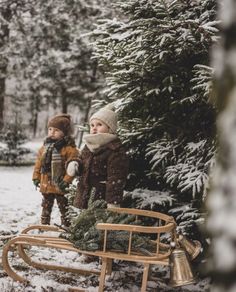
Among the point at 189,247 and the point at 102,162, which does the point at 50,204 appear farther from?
the point at 189,247

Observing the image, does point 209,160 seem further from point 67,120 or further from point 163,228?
point 67,120

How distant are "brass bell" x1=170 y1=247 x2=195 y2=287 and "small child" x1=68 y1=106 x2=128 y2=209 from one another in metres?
1.21

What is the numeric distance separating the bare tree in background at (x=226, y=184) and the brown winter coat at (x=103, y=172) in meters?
3.89

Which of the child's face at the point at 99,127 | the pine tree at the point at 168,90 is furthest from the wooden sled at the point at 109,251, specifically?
the child's face at the point at 99,127

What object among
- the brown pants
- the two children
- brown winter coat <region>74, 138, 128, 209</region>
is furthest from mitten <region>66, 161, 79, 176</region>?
the brown pants

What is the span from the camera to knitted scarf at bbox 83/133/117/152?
512 centimetres

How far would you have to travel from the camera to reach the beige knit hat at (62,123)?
6411mm

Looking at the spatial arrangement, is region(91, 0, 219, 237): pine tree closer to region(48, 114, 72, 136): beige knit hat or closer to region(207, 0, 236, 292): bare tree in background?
region(48, 114, 72, 136): beige knit hat

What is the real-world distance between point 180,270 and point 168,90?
2139 mm

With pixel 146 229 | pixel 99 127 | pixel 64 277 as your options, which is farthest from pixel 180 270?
pixel 99 127

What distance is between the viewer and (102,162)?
17.1 feet

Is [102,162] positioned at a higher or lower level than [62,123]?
lower

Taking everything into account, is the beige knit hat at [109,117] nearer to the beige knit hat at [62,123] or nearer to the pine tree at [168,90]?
the pine tree at [168,90]

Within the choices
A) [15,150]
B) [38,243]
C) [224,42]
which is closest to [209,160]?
[38,243]
